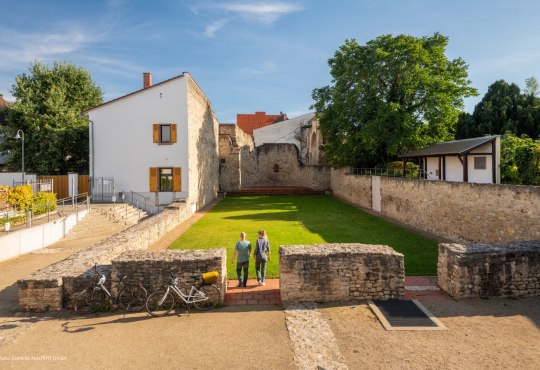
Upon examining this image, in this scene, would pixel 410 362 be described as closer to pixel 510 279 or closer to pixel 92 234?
pixel 510 279

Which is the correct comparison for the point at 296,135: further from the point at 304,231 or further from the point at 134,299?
the point at 134,299

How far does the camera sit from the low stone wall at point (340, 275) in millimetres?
7941

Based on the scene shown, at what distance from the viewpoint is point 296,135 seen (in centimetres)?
4584

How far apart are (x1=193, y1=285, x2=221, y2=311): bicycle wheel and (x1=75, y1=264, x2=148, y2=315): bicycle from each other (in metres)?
1.29

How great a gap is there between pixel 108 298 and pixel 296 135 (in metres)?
40.0

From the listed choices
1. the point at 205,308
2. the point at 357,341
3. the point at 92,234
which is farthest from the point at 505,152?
the point at 92,234

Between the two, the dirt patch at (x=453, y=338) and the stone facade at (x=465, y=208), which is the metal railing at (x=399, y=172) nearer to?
the stone facade at (x=465, y=208)

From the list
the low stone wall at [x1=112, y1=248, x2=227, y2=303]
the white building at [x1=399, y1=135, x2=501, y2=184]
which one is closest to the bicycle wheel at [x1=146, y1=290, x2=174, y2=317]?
the low stone wall at [x1=112, y1=248, x2=227, y2=303]

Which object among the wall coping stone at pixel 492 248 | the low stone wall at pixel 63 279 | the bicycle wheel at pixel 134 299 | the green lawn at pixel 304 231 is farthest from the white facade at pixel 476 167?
the low stone wall at pixel 63 279

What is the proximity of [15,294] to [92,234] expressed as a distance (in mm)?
7438

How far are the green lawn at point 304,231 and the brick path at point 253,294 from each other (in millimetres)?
714

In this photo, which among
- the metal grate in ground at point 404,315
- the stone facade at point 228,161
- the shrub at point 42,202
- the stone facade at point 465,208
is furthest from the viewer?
the stone facade at point 228,161

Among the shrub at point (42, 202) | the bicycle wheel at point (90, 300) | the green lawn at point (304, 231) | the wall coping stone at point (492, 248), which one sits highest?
the shrub at point (42, 202)

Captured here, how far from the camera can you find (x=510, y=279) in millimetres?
8141
